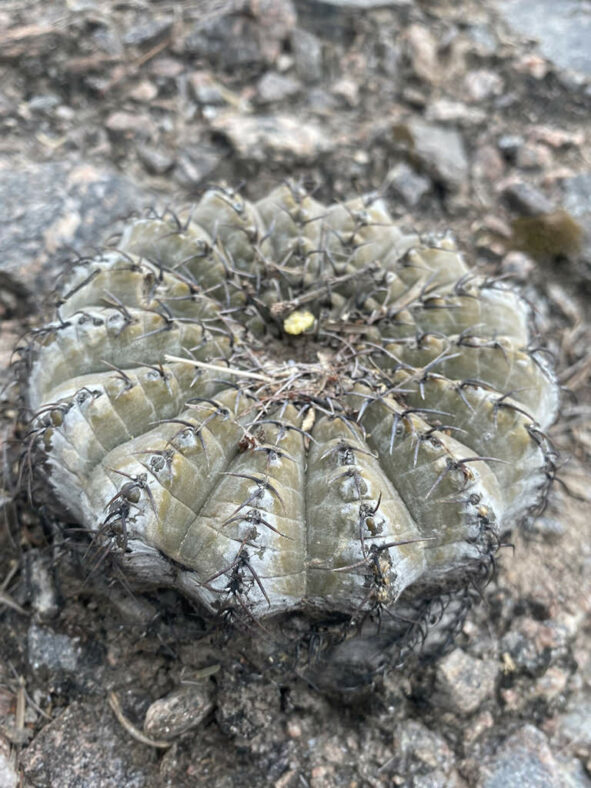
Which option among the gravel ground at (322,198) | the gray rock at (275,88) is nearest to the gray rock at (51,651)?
the gravel ground at (322,198)

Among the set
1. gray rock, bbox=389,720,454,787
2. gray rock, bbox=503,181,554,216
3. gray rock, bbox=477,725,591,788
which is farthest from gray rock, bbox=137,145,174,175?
gray rock, bbox=477,725,591,788

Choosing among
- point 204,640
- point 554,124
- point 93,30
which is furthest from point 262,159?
point 204,640

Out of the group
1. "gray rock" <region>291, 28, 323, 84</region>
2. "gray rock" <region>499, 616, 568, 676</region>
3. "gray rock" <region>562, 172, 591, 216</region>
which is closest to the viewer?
"gray rock" <region>499, 616, 568, 676</region>

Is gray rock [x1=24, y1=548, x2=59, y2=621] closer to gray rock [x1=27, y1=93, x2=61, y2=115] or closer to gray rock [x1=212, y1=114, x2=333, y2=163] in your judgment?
gray rock [x1=212, y1=114, x2=333, y2=163]

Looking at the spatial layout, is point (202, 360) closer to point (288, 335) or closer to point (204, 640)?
point (288, 335)

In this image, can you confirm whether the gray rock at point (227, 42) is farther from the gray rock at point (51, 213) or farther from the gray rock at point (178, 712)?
the gray rock at point (178, 712)

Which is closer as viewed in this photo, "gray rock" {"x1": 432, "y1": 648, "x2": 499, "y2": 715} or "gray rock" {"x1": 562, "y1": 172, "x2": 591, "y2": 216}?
"gray rock" {"x1": 432, "y1": 648, "x2": 499, "y2": 715}
